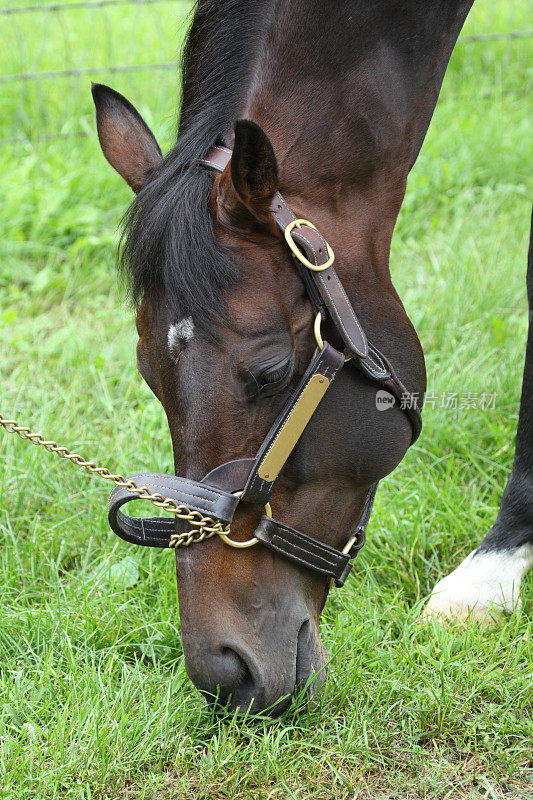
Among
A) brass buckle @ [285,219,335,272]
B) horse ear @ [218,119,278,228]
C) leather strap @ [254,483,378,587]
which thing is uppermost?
horse ear @ [218,119,278,228]

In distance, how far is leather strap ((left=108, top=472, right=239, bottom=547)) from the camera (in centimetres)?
183

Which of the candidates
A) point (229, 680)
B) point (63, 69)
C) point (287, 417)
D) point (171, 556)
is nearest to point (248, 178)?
point (287, 417)

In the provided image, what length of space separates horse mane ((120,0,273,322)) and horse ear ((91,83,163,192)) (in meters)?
0.14

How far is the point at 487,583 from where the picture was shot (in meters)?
2.56

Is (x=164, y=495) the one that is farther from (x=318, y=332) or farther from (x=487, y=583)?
(x=487, y=583)

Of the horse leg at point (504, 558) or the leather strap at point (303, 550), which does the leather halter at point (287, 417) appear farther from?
the horse leg at point (504, 558)

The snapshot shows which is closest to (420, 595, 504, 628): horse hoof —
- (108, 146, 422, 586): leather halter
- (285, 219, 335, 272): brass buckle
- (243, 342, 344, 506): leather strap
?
(108, 146, 422, 586): leather halter

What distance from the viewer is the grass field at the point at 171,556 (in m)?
2.02

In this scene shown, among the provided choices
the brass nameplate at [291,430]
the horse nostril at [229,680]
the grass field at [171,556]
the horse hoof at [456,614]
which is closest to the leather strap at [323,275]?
the brass nameplate at [291,430]

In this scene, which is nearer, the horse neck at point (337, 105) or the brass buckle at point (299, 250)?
the brass buckle at point (299, 250)

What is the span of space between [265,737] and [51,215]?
366cm

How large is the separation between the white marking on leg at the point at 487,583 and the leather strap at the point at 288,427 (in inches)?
38.2

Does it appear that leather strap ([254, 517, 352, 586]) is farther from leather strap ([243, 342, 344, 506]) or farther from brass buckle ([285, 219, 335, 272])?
brass buckle ([285, 219, 335, 272])

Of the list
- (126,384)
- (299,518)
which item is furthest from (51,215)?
(299,518)
